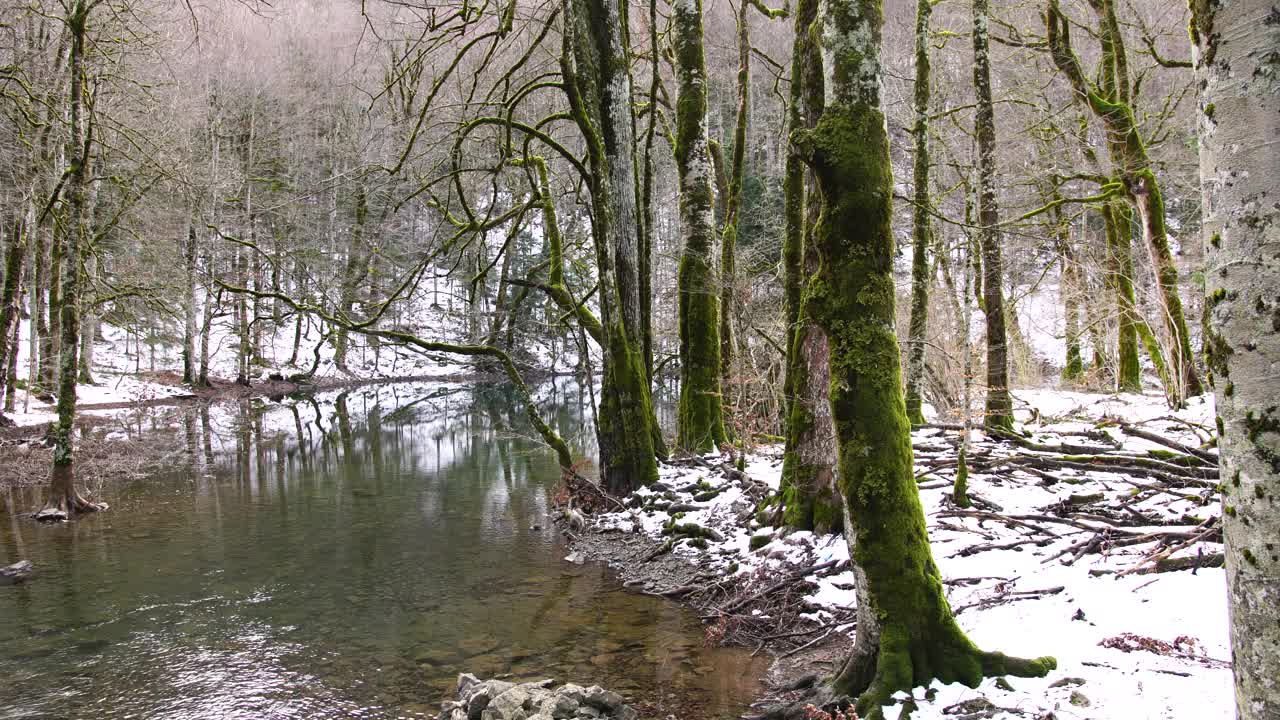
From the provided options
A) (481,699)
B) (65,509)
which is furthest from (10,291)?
(481,699)

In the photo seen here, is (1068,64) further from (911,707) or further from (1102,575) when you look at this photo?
(911,707)

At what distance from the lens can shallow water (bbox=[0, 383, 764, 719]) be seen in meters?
5.29

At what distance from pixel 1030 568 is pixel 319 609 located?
6269 millimetres

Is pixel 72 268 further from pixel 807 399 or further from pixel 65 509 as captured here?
pixel 807 399

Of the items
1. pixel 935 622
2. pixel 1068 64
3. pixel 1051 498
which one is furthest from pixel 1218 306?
pixel 1068 64

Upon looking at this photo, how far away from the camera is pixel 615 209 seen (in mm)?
10312

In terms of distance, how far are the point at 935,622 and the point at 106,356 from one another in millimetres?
35814

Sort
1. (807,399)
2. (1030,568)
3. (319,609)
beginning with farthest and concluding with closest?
(807,399) → (319,609) → (1030,568)

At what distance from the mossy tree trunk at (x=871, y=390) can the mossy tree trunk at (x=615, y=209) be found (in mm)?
6448

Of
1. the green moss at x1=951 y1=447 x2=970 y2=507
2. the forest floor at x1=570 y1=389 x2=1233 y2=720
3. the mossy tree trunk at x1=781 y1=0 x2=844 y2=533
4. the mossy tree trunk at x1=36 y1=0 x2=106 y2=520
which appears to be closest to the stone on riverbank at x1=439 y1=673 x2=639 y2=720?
the forest floor at x1=570 y1=389 x2=1233 y2=720

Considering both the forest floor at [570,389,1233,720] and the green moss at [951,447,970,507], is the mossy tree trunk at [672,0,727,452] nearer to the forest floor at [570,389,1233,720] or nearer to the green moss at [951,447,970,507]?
the forest floor at [570,389,1233,720]

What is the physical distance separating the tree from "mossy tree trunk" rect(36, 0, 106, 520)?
12.6 m

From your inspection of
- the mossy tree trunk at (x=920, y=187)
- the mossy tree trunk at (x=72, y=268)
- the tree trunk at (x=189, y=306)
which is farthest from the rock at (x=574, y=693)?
the tree trunk at (x=189, y=306)

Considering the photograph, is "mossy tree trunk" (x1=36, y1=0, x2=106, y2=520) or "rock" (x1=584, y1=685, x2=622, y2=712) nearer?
"rock" (x1=584, y1=685, x2=622, y2=712)
